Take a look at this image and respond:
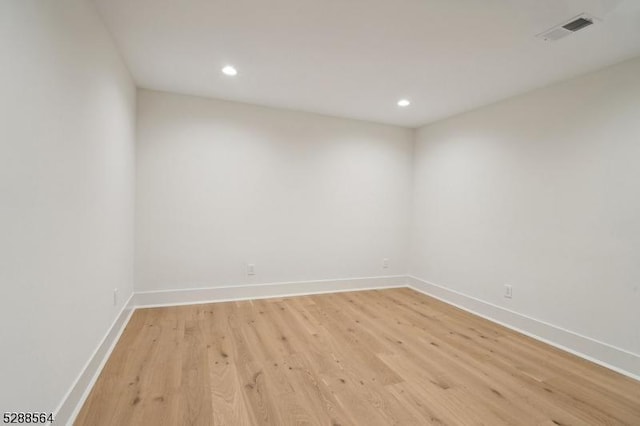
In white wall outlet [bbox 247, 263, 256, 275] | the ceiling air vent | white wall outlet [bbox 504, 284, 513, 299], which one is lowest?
white wall outlet [bbox 504, 284, 513, 299]

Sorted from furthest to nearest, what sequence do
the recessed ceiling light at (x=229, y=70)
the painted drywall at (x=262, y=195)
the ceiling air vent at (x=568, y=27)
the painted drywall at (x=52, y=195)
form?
the painted drywall at (x=262, y=195)
the recessed ceiling light at (x=229, y=70)
the ceiling air vent at (x=568, y=27)
the painted drywall at (x=52, y=195)

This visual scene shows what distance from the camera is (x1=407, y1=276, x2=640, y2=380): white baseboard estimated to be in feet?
7.50

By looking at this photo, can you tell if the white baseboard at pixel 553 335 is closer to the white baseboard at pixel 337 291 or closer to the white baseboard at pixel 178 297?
the white baseboard at pixel 337 291

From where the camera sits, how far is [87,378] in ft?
5.96

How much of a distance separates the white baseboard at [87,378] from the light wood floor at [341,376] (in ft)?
0.17

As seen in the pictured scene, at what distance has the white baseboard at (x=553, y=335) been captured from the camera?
2.29 metres

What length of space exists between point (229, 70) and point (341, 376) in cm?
276

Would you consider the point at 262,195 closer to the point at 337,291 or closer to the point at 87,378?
the point at 337,291

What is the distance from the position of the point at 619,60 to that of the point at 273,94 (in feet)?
10.1

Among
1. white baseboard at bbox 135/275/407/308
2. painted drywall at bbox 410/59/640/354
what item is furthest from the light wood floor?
painted drywall at bbox 410/59/640/354

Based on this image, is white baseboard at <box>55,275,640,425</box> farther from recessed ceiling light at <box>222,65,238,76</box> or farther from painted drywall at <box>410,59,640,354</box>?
recessed ceiling light at <box>222,65,238,76</box>

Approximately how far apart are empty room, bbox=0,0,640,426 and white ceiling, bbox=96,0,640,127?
0.07 feet

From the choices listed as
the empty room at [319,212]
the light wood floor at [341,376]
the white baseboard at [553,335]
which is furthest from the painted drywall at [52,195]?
the white baseboard at [553,335]

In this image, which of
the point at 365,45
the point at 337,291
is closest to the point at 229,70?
the point at 365,45
